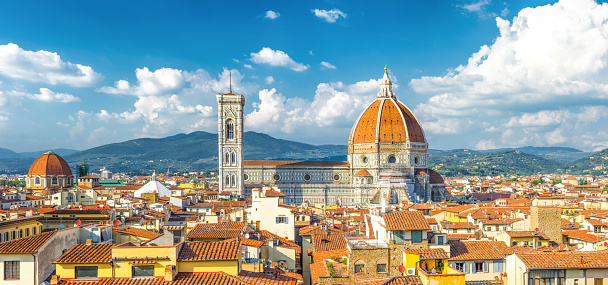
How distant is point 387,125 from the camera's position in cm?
11950

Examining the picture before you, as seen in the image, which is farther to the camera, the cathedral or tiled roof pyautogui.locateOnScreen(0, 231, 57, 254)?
the cathedral

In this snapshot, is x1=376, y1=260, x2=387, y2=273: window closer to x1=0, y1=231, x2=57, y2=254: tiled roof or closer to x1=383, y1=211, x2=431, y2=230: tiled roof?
x1=383, y1=211, x2=431, y2=230: tiled roof

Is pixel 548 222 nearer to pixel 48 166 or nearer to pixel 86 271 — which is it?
pixel 86 271

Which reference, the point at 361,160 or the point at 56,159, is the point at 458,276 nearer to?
the point at 56,159

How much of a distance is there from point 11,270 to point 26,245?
0.82 metres

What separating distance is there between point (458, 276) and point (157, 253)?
784 centimetres

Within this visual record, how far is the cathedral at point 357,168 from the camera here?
108500 mm

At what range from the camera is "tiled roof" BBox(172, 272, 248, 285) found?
15.3 meters

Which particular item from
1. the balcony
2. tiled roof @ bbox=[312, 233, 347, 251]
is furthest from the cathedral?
the balcony

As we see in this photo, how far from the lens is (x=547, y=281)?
18.4 m

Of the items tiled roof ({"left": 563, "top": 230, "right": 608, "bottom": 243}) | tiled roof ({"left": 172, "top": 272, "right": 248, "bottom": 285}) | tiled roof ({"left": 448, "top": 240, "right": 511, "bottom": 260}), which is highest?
tiled roof ({"left": 172, "top": 272, "right": 248, "bottom": 285})

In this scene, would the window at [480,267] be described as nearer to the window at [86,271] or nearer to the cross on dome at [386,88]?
the window at [86,271]

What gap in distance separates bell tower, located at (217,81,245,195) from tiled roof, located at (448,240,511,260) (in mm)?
85638

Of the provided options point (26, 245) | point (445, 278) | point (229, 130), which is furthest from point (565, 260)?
point (229, 130)
